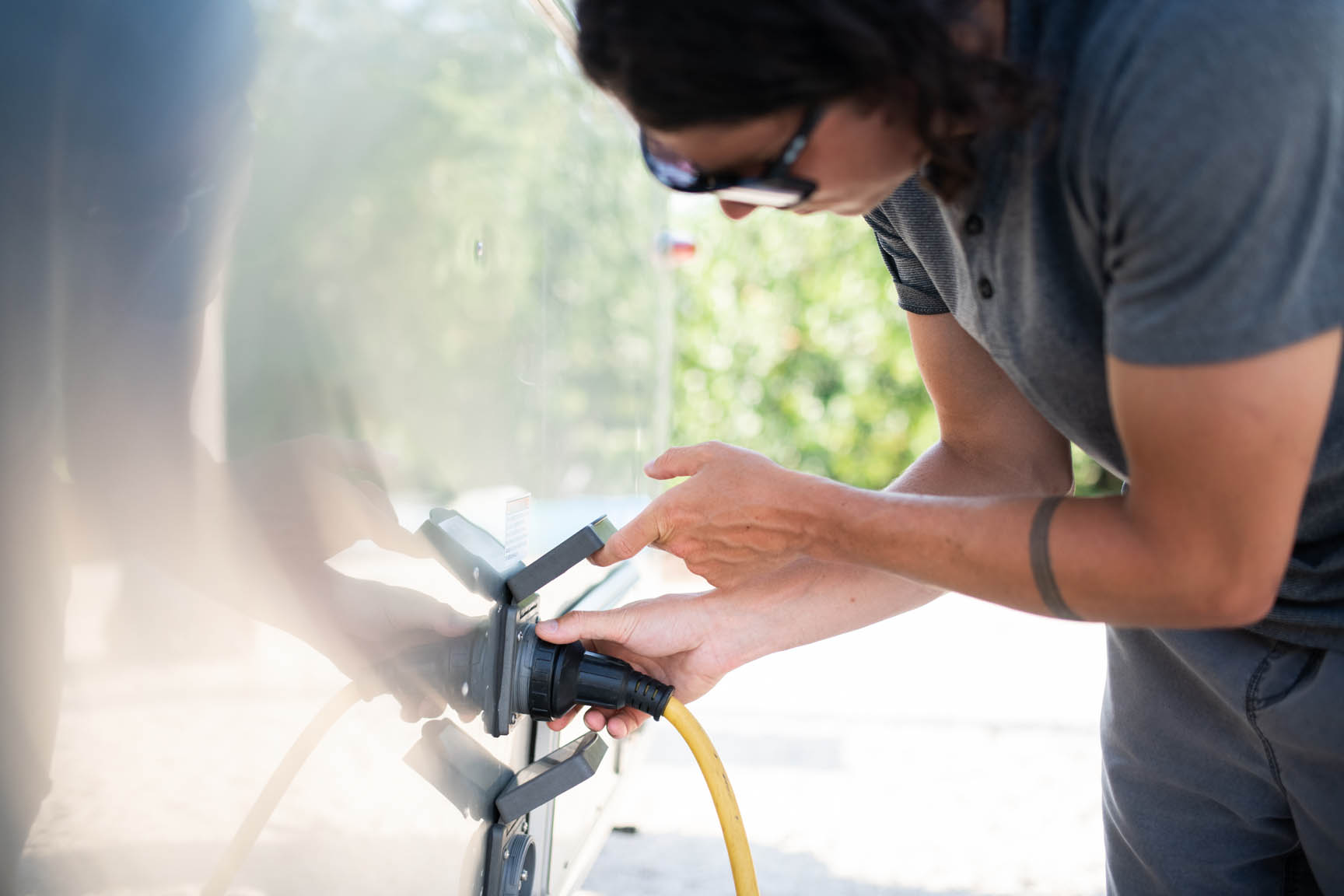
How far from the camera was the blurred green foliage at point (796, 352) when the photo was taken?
5.36 m

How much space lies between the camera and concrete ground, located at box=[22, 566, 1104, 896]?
2.03 feet

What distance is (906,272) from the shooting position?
1.25 m

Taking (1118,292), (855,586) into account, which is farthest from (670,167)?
(855,586)

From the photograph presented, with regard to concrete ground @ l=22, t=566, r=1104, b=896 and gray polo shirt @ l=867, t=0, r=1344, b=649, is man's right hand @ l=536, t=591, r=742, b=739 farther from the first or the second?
gray polo shirt @ l=867, t=0, r=1344, b=649

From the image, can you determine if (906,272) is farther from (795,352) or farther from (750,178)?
(795,352)

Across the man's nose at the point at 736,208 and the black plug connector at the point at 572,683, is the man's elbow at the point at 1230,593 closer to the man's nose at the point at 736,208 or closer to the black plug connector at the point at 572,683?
the man's nose at the point at 736,208

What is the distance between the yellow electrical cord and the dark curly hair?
70 centimetres

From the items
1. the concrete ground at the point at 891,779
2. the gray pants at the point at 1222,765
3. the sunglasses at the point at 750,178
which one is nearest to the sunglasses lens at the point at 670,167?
the sunglasses at the point at 750,178


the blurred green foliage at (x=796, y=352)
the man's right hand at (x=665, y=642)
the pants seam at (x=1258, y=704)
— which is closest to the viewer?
the pants seam at (x=1258, y=704)

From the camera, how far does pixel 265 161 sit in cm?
72

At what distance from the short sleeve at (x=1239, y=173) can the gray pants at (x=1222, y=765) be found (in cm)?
48

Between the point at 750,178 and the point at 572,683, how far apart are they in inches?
23.9

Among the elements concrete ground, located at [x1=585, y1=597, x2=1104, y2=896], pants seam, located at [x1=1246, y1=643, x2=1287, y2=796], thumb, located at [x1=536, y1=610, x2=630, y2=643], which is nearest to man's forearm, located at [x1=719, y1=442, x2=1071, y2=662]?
thumb, located at [x1=536, y1=610, x2=630, y2=643]

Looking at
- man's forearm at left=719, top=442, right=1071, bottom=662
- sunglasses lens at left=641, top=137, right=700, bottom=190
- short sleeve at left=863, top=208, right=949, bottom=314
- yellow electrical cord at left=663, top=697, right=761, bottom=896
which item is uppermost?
sunglasses lens at left=641, top=137, right=700, bottom=190
